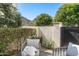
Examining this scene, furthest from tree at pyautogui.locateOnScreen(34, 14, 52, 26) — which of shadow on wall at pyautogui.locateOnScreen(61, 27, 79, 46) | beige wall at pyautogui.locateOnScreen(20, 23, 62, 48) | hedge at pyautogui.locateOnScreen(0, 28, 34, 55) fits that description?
shadow on wall at pyautogui.locateOnScreen(61, 27, 79, 46)

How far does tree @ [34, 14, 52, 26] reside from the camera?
3.56 m

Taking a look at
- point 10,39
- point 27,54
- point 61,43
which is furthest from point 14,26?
point 61,43

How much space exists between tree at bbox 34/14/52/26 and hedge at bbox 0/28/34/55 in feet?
0.52

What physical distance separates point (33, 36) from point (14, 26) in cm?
32

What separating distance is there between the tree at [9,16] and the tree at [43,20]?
27cm

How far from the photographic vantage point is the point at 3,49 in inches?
142

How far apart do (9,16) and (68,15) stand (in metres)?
0.88

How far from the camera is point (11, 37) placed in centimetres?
360

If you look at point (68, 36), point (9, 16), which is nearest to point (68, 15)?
point (68, 36)

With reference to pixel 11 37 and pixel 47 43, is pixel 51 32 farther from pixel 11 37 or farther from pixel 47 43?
pixel 11 37

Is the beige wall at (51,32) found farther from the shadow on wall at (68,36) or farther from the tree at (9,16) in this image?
the tree at (9,16)

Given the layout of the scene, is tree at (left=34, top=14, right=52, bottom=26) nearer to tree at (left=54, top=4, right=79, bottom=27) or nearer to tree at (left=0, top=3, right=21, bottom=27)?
tree at (left=54, top=4, right=79, bottom=27)

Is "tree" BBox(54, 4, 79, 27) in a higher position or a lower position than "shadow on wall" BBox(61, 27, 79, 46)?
higher

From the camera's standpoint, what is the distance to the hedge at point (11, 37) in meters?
3.58
